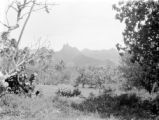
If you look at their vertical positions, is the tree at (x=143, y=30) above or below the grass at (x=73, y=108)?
above

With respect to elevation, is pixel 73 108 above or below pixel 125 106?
above

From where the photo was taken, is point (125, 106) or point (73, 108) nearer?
point (73, 108)

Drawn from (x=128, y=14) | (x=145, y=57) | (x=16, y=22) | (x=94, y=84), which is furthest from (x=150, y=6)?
(x=94, y=84)

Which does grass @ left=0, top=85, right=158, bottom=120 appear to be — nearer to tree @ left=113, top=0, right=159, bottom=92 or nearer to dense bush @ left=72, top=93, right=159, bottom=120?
dense bush @ left=72, top=93, right=159, bottom=120

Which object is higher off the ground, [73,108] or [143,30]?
[143,30]

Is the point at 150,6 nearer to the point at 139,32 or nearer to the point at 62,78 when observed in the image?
the point at 139,32

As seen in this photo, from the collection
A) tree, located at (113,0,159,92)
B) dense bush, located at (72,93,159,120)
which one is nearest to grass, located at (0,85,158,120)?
dense bush, located at (72,93,159,120)

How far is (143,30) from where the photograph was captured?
21.0 m

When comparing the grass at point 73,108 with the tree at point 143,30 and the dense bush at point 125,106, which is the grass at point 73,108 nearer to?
the dense bush at point 125,106

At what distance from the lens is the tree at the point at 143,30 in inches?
823

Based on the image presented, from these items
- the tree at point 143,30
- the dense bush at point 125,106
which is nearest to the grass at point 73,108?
the dense bush at point 125,106

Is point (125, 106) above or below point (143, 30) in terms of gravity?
below

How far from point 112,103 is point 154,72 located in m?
5.75

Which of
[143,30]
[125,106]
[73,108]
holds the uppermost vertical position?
[143,30]
